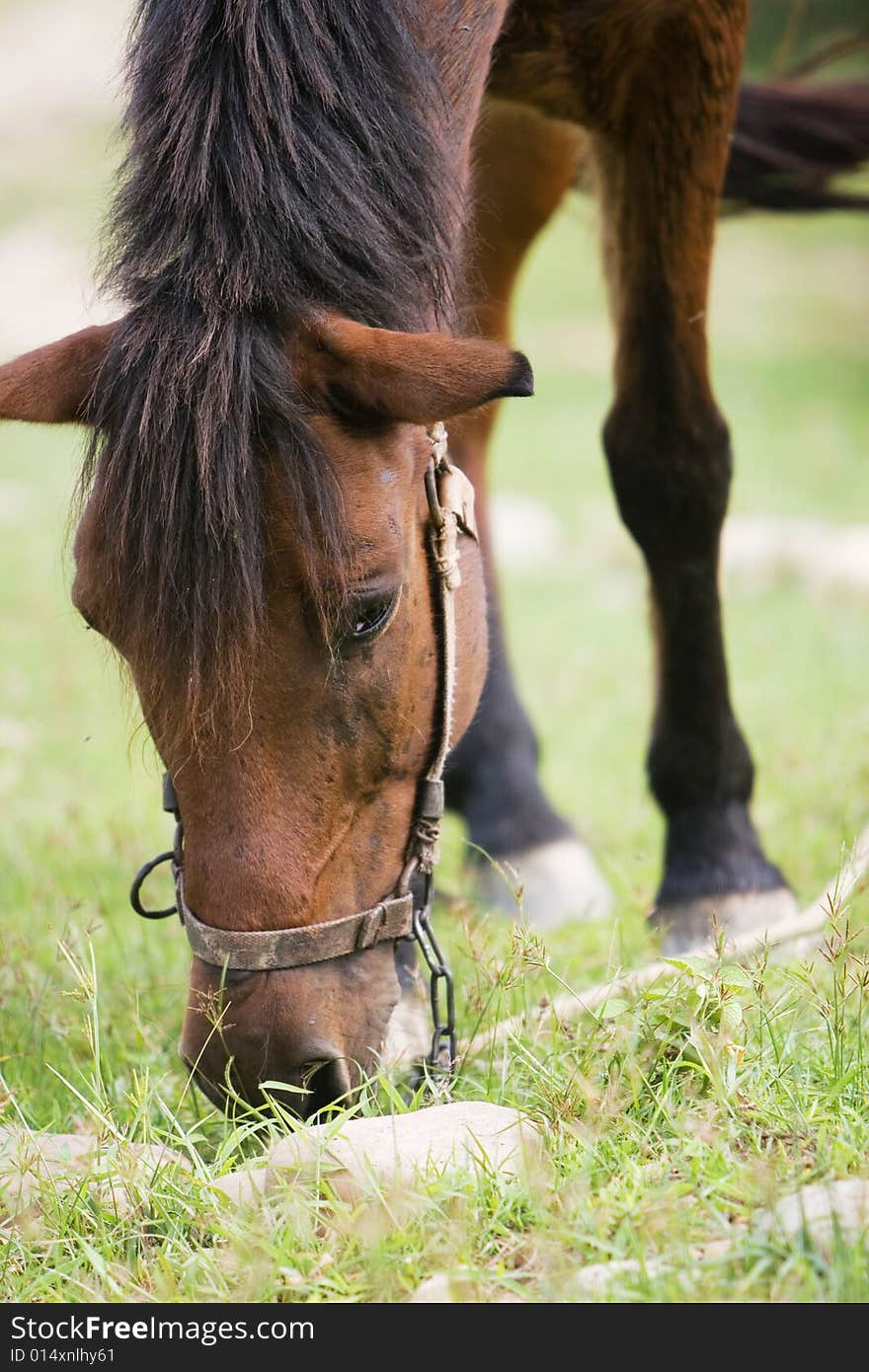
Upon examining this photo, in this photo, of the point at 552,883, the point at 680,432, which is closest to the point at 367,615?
the point at 680,432

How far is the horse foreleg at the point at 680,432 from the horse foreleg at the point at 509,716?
0.41 m

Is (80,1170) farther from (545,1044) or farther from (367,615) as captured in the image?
(367,615)

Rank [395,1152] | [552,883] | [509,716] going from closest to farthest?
[395,1152]
[552,883]
[509,716]

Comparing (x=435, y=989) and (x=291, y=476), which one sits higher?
(x=291, y=476)

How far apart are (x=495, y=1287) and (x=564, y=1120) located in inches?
15.3

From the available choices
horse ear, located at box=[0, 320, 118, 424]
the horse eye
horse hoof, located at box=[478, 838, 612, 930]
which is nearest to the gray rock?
the horse eye

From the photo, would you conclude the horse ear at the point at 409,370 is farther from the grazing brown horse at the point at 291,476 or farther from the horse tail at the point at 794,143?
the horse tail at the point at 794,143

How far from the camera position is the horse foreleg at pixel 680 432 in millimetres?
3158

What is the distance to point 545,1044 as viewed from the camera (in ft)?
8.09

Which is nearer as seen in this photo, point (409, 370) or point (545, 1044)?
point (409, 370)

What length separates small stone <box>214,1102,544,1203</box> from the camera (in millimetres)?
1950

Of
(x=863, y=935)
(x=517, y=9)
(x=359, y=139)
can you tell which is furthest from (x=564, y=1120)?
(x=517, y=9)

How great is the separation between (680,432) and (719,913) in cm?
122
